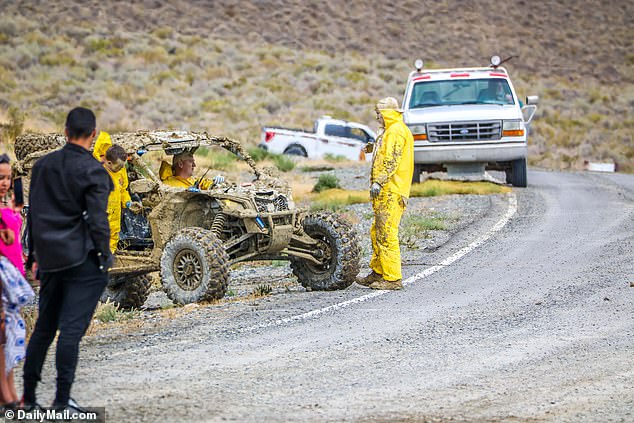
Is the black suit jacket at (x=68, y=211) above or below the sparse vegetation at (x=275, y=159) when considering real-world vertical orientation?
above

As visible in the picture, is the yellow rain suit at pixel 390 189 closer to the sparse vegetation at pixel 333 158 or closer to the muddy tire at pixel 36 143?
the muddy tire at pixel 36 143

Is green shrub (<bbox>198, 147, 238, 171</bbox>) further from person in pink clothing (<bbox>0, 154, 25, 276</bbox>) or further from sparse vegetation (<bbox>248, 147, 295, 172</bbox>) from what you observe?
person in pink clothing (<bbox>0, 154, 25, 276</bbox>)

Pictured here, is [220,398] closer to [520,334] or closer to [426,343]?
[426,343]

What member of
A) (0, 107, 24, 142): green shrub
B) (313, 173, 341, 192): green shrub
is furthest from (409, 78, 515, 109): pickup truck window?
(0, 107, 24, 142): green shrub

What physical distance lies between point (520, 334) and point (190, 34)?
5192 cm

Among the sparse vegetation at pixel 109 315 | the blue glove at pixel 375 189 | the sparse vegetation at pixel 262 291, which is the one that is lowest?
the sparse vegetation at pixel 262 291

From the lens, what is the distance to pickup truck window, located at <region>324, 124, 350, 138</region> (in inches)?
1366

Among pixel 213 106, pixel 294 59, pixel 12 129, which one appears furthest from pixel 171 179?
pixel 294 59

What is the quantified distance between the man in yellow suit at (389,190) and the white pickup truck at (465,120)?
31.3 feet

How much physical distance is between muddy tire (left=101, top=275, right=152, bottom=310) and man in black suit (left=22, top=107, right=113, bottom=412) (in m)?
6.04

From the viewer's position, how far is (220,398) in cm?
679

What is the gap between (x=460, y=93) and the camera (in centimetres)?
2253

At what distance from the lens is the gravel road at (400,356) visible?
263 inches

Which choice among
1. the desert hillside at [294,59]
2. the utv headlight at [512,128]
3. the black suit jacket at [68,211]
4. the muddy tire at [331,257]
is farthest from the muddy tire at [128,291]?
the desert hillside at [294,59]
